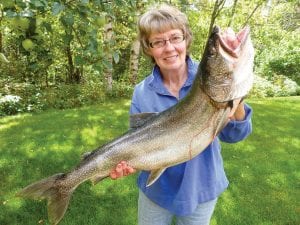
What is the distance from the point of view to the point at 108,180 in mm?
5934

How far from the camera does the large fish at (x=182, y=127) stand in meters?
2.03

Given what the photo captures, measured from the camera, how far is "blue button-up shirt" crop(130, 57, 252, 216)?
271cm

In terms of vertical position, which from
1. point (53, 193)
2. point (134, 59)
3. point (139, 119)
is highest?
point (139, 119)

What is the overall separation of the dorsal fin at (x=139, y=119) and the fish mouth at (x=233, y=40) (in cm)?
74

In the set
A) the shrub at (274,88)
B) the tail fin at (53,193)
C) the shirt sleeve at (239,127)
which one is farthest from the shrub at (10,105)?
the shirt sleeve at (239,127)

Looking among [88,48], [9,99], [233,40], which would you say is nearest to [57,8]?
[88,48]

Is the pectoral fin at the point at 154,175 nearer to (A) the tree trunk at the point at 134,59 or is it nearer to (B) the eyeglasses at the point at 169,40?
(B) the eyeglasses at the point at 169,40

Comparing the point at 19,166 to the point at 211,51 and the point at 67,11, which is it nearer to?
the point at 67,11

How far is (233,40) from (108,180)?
4284mm

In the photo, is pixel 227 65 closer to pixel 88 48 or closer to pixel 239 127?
pixel 239 127

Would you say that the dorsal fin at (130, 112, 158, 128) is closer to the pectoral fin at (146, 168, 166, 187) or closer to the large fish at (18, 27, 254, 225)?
the large fish at (18, 27, 254, 225)

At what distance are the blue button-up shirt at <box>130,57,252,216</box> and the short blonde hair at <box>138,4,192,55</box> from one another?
24 cm

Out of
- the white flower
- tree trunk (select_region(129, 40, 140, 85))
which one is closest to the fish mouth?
the white flower

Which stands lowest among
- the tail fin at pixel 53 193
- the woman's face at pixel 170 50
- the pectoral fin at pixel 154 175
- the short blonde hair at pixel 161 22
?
the tail fin at pixel 53 193
